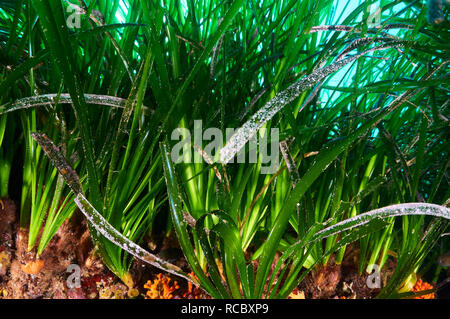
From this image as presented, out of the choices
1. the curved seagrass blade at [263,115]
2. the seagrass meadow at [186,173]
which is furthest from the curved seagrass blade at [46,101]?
the curved seagrass blade at [263,115]

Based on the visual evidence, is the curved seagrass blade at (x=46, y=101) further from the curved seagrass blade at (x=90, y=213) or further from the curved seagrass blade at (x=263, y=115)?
the curved seagrass blade at (x=263, y=115)

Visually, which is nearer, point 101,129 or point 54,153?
point 54,153

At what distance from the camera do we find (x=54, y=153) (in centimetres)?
52

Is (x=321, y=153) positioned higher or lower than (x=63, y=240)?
higher

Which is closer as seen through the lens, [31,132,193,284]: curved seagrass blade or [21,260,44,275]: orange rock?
[31,132,193,284]: curved seagrass blade

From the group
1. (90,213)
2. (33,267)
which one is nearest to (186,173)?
(90,213)

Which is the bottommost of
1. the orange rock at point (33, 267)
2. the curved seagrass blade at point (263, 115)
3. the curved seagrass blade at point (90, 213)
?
the orange rock at point (33, 267)

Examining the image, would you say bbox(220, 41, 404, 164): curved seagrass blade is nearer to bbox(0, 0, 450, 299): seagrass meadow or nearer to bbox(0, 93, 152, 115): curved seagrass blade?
bbox(0, 0, 450, 299): seagrass meadow

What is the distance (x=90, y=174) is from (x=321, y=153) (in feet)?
1.51

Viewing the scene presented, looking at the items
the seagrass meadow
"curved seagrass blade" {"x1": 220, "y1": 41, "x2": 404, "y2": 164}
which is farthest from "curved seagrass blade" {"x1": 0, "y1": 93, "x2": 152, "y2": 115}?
"curved seagrass blade" {"x1": 220, "y1": 41, "x2": 404, "y2": 164}

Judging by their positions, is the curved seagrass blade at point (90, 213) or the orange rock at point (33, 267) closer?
the curved seagrass blade at point (90, 213)

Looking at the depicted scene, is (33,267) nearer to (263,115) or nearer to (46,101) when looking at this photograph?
(46,101)

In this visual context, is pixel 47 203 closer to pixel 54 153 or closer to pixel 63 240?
pixel 63 240
